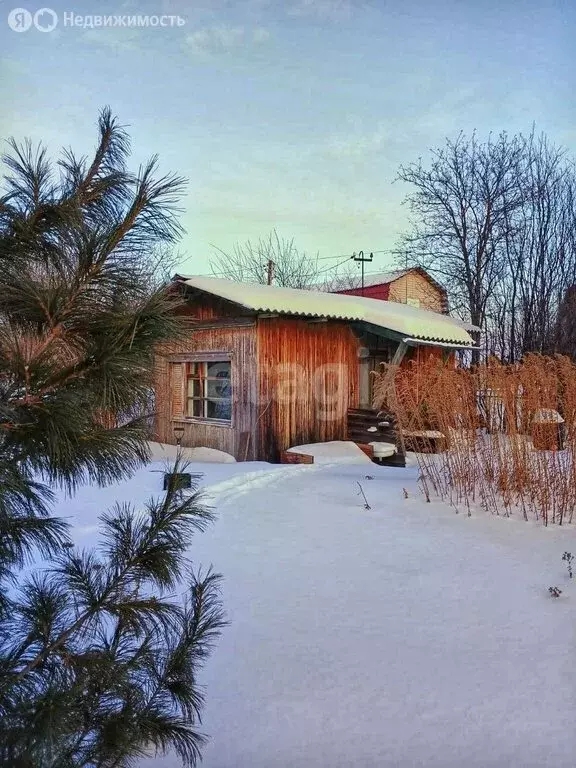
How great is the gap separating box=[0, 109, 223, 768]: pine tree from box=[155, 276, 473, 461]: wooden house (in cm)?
732

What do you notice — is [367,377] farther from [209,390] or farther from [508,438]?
[508,438]

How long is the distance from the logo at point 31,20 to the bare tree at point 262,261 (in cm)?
2470

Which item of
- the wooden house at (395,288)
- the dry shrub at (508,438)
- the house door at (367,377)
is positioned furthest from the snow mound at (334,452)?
the wooden house at (395,288)

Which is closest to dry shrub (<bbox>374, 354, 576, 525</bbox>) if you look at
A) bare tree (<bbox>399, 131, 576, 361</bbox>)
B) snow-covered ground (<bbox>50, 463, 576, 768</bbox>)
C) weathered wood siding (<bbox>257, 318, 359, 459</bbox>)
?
snow-covered ground (<bbox>50, 463, 576, 768</bbox>)

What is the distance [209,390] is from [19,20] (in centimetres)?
925

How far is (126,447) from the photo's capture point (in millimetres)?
1488

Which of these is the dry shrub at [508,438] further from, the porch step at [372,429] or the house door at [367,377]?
the house door at [367,377]

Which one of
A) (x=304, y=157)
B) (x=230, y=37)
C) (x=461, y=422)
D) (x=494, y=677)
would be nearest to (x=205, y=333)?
(x=304, y=157)

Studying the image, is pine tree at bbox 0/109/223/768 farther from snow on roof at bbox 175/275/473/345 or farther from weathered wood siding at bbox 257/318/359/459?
weathered wood siding at bbox 257/318/359/459

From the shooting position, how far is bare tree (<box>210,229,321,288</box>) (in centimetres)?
2672

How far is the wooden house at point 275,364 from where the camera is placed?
378 inches

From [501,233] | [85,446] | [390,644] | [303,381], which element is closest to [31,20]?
[85,446]

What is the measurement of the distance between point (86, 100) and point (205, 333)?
8.74 metres

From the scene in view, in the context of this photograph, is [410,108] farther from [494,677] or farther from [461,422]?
[494,677]
